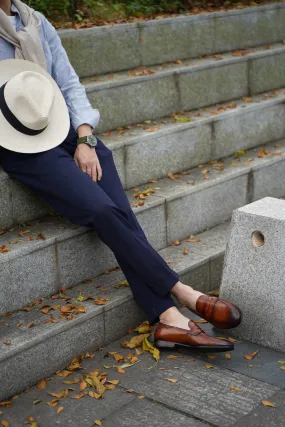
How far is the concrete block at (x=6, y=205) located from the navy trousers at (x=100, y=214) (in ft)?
0.26

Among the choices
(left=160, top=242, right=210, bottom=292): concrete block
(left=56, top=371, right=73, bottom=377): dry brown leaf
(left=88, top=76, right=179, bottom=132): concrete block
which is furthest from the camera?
(left=88, top=76, right=179, bottom=132): concrete block

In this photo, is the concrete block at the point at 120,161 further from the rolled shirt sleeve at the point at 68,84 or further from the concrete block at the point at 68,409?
the concrete block at the point at 68,409

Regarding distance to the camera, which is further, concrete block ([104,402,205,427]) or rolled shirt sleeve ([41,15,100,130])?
rolled shirt sleeve ([41,15,100,130])

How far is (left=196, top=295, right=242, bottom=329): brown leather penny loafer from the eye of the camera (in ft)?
16.4

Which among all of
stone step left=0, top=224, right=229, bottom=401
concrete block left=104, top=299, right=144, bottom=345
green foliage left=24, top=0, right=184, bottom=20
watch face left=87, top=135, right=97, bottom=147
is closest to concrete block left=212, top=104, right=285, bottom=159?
stone step left=0, top=224, right=229, bottom=401

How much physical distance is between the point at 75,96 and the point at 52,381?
6.17ft

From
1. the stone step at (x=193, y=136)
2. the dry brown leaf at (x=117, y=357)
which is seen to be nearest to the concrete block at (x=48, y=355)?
the dry brown leaf at (x=117, y=357)

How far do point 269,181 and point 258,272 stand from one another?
82.6 inches

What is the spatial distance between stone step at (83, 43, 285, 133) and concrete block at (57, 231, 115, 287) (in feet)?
4.61

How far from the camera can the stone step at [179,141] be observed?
5.34m

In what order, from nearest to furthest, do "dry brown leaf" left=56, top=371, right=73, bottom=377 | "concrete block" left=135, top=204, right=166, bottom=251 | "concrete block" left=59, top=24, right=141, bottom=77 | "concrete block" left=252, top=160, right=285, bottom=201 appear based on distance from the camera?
1. "dry brown leaf" left=56, top=371, right=73, bottom=377
2. "concrete block" left=135, top=204, right=166, bottom=251
3. "concrete block" left=59, top=24, right=141, bottom=77
4. "concrete block" left=252, top=160, right=285, bottom=201

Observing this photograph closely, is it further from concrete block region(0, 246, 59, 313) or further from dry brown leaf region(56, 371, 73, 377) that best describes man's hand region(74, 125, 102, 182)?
dry brown leaf region(56, 371, 73, 377)

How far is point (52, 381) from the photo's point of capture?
15.5ft

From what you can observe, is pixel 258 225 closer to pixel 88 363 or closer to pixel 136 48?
pixel 88 363
